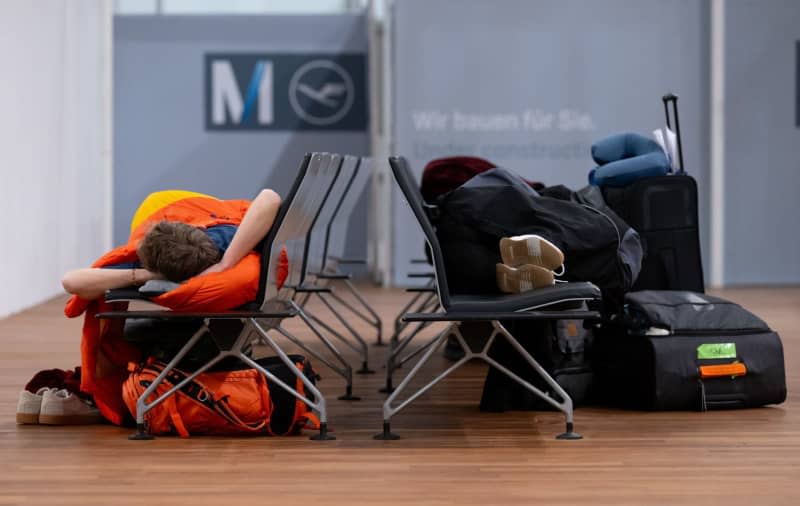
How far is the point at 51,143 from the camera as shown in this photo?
9.04 meters

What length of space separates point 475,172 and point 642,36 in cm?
509

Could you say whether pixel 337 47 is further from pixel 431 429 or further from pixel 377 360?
pixel 431 429

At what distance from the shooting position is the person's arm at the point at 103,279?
12.6ft

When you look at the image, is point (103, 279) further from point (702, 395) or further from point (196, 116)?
point (196, 116)

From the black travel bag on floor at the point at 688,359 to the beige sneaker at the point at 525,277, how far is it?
0.53 metres

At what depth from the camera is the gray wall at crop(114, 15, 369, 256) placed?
11.4 metres

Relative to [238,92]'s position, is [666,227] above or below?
below

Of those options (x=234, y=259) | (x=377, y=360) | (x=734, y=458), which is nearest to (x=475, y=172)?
(x=377, y=360)

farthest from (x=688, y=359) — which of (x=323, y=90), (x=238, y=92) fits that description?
(x=238, y=92)

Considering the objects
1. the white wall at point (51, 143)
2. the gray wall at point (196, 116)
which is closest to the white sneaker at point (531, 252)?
the white wall at point (51, 143)

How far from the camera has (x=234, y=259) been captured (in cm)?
381

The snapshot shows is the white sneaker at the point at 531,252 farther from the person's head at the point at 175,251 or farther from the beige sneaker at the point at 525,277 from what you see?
the person's head at the point at 175,251

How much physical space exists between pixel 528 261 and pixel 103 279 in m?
1.27

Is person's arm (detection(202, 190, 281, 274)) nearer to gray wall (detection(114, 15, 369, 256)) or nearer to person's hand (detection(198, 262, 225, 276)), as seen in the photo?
person's hand (detection(198, 262, 225, 276))
